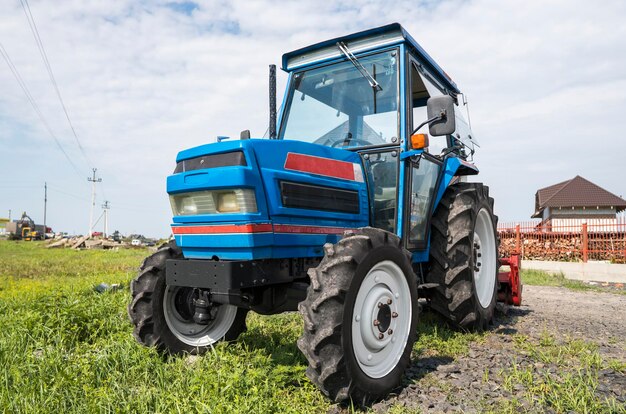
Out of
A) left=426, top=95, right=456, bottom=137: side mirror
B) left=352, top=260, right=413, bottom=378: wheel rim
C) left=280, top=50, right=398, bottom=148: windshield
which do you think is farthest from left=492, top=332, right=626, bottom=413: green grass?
left=280, top=50, right=398, bottom=148: windshield

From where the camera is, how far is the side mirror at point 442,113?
3426mm

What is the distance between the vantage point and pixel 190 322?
3.72 metres

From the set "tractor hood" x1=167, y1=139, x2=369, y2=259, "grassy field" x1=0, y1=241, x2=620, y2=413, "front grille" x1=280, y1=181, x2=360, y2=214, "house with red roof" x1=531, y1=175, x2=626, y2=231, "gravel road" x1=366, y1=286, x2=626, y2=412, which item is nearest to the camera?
"grassy field" x1=0, y1=241, x2=620, y2=413

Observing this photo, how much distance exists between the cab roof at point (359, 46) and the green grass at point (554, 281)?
24.9 ft

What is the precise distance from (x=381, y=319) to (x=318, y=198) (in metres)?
0.95

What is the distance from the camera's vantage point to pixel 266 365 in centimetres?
324

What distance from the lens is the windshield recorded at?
394 centimetres

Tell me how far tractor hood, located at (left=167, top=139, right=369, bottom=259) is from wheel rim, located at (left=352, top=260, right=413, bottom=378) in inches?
20.7

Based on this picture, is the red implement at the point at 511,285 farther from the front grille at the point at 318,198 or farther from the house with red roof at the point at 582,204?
the house with red roof at the point at 582,204

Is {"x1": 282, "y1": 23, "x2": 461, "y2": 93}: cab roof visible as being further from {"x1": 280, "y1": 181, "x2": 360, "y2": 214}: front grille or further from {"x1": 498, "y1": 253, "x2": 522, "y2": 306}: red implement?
{"x1": 498, "y1": 253, "x2": 522, "y2": 306}: red implement

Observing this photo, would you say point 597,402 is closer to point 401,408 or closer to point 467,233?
point 401,408

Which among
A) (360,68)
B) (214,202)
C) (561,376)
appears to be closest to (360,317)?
(214,202)

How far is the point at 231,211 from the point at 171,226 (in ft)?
2.11

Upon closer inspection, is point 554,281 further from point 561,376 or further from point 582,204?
point 582,204
